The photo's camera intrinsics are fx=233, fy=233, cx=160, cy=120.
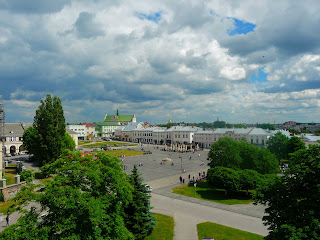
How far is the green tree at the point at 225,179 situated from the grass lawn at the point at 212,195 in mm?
1082

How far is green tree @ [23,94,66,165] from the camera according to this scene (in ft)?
131

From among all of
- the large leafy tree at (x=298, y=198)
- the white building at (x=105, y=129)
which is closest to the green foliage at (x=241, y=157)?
the large leafy tree at (x=298, y=198)

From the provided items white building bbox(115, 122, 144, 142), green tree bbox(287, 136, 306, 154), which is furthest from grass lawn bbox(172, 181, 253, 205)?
white building bbox(115, 122, 144, 142)

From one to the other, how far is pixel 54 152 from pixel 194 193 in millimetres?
24929

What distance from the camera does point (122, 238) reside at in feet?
38.9

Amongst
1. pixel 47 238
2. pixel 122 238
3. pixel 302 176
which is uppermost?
pixel 302 176

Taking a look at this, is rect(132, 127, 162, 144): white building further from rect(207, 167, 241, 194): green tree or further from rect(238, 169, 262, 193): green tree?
rect(238, 169, 262, 193): green tree

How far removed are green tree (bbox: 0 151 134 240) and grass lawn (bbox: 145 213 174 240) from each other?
6.86 m

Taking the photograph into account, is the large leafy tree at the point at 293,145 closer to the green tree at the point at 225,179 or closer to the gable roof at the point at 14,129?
the green tree at the point at 225,179

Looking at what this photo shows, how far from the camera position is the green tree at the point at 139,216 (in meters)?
17.0

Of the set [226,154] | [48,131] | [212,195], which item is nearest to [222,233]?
[212,195]

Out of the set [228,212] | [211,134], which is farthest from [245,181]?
[211,134]

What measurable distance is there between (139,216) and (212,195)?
50.6 ft

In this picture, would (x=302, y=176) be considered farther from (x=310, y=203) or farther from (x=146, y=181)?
(x=146, y=181)
